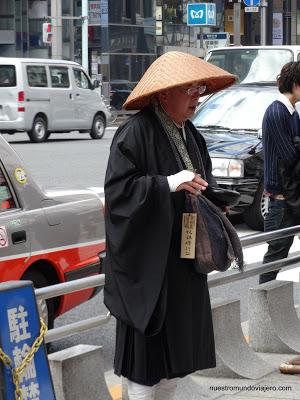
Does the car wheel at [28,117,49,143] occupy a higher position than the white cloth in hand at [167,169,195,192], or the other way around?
the white cloth in hand at [167,169,195,192]

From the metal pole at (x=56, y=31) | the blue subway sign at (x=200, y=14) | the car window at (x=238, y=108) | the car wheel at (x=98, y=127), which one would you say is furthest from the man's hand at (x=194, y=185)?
the metal pole at (x=56, y=31)

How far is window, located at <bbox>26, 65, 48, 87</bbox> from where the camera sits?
88.7 ft

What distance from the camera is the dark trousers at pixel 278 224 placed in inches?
269

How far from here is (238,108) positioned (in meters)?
13.4

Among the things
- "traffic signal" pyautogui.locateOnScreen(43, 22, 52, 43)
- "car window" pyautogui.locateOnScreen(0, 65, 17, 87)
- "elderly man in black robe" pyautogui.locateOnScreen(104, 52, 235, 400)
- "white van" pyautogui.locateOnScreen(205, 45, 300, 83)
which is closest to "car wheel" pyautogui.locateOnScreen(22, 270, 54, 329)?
"elderly man in black robe" pyautogui.locateOnScreen(104, 52, 235, 400)

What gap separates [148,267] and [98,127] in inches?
1025

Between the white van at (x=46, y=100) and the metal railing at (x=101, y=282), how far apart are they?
2026cm

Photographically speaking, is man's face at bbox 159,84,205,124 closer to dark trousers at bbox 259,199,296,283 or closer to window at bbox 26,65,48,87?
dark trousers at bbox 259,199,296,283

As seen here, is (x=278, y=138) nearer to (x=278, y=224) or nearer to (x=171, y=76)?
(x=278, y=224)

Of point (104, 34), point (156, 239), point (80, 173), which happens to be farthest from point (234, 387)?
point (104, 34)

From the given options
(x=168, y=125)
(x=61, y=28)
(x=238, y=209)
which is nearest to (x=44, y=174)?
(x=238, y=209)

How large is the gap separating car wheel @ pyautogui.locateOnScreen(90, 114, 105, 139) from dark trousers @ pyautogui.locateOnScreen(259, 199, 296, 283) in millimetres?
22672

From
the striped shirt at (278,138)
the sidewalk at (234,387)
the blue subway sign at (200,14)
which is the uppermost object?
the blue subway sign at (200,14)

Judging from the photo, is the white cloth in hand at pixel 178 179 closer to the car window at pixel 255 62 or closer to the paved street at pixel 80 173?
the paved street at pixel 80 173
